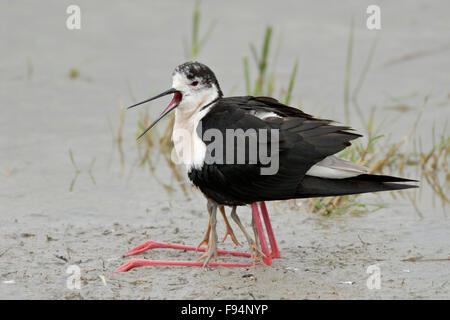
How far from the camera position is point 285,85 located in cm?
931

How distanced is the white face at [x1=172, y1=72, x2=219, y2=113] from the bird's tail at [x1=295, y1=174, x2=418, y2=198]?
94cm

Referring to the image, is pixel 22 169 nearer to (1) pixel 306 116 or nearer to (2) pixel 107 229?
(2) pixel 107 229

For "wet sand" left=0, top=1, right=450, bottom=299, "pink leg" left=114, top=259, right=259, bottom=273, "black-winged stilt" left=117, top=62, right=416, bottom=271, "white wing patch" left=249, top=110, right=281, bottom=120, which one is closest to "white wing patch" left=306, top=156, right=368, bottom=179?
"black-winged stilt" left=117, top=62, right=416, bottom=271

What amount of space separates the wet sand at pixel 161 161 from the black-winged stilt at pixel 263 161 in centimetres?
44

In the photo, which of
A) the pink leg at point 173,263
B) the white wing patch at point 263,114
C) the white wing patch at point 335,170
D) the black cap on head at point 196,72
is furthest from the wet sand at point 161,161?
the black cap on head at point 196,72

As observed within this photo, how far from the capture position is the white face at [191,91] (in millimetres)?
5770

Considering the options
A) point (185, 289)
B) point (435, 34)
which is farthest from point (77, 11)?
point (185, 289)

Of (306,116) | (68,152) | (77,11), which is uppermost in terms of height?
(77,11)

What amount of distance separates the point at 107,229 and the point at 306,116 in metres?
1.77

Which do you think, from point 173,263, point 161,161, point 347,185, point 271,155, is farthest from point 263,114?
point 161,161

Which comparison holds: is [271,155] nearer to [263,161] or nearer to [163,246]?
[263,161]

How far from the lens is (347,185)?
17.6ft

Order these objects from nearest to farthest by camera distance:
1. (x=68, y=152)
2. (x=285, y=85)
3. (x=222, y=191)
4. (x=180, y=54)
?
(x=222, y=191), (x=68, y=152), (x=285, y=85), (x=180, y=54)

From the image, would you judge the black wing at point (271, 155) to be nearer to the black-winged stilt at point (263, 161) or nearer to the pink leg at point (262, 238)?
the black-winged stilt at point (263, 161)
